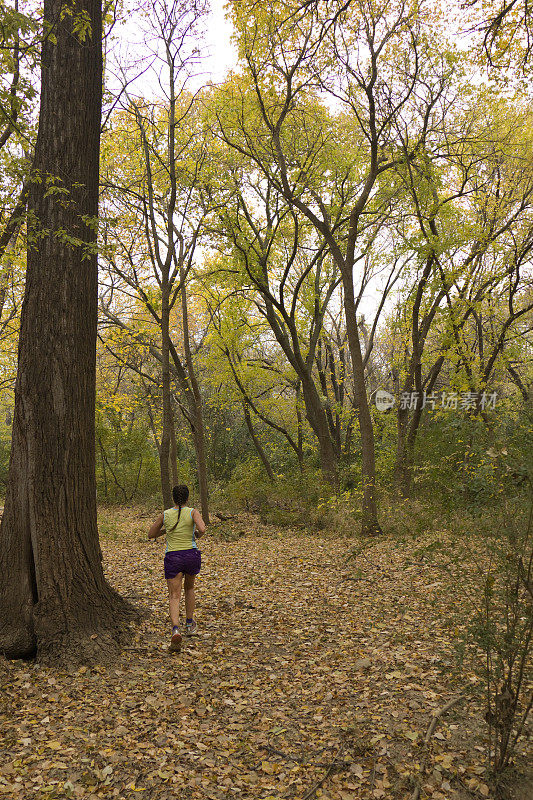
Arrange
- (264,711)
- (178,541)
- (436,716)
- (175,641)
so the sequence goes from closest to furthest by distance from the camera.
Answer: (436,716) < (264,711) < (175,641) < (178,541)

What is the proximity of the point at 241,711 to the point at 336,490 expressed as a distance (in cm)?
980

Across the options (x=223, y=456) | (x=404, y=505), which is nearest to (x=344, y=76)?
(x=404, y=505)

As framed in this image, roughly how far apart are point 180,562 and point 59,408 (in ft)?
6.46

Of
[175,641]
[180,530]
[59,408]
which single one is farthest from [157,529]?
[59,408]

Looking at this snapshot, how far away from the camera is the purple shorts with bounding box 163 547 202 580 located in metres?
5.45

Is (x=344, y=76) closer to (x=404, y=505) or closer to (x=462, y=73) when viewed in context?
(x=462, y=73)

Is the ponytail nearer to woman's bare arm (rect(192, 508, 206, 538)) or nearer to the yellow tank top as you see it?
the yellow tank top

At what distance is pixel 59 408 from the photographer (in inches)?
197

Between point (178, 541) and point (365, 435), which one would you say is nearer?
point (178, 541)

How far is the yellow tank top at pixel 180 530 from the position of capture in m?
5.49

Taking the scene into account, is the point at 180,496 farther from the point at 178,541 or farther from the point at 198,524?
the point at 178,541

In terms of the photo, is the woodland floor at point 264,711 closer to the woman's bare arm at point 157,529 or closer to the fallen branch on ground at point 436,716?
the fallen branch on ground at point 436,716

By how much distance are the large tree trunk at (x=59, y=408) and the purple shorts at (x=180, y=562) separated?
0.66m

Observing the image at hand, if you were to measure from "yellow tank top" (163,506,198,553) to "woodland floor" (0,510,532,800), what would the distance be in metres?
0.99
